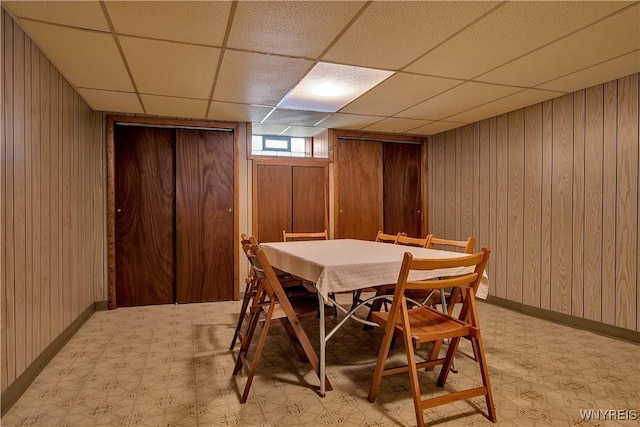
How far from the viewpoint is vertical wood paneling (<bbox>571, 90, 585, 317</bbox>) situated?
3418mm

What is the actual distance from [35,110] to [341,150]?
3491 millimetres

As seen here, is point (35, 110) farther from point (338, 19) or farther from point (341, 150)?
point (341, 150)

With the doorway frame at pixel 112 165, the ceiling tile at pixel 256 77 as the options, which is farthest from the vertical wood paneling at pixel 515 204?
the doorway frame at pixel 112 165

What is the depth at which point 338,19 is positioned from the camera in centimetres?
213

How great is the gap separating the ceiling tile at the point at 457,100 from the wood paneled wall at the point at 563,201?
0.62m

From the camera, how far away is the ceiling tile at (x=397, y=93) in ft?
10.3

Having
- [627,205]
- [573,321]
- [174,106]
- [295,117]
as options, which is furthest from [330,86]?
[573,321]

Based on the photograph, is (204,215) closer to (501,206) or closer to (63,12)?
(63,12)

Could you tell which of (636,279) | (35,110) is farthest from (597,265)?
(35,110)

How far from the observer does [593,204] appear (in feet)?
10.9

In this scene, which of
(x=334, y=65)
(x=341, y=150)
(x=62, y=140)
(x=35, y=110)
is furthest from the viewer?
(x=341, y=150)

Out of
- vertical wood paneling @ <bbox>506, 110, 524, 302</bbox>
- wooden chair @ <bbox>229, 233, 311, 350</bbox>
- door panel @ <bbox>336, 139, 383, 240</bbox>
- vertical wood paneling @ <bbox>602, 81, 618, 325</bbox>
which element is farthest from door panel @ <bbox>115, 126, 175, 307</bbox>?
vertical wood paneling @ <bbox>602, 81, 618, 325</bbox>

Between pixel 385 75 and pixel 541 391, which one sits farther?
pixel 385 75

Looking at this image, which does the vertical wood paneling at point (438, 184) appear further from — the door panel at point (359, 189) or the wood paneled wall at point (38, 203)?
the wood paneled wall at point (38, 203)
